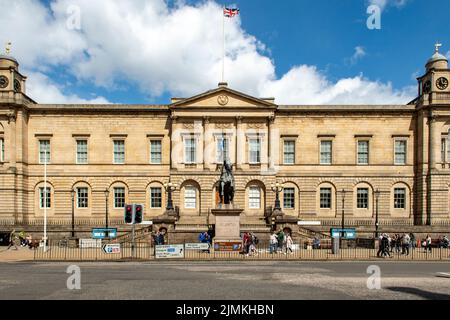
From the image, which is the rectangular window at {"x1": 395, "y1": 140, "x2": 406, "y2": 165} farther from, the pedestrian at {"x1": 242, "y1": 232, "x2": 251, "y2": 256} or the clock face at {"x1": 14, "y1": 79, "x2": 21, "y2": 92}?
the clock face at {"x1": 14, "y1": 79, "x2": 21, "y2": 92}

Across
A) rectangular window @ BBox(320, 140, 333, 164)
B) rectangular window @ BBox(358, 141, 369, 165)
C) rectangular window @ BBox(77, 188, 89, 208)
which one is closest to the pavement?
rectangular window @ BBox(77, 188, 89, 208)

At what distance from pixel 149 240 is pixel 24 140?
20.1 m

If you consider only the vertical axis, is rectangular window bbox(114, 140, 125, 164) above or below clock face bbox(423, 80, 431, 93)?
below

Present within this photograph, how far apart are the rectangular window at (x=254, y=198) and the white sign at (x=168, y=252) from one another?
788 inches

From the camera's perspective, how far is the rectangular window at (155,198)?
44.2 m

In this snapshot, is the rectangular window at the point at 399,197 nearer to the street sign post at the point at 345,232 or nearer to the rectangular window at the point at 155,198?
the street sign post at the point at 345,232

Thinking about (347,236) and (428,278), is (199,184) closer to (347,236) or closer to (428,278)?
(347,236)

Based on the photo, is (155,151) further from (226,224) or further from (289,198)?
(226,224)

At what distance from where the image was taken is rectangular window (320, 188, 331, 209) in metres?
44.2

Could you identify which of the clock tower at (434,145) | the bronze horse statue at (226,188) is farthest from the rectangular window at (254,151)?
the clock tower at (434,145)

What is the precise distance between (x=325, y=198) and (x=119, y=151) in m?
24.2

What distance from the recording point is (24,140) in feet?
141

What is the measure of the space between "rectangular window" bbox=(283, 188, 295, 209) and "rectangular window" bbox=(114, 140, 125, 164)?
62.2ft
